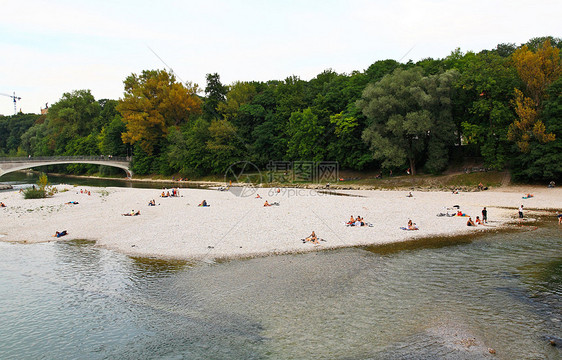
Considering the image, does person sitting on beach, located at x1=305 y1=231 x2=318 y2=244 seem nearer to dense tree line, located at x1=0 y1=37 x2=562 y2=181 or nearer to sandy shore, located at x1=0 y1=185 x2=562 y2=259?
sandy shore, located at x1=0 y1=185 x2=562 y2=259

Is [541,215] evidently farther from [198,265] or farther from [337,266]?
[198,265]

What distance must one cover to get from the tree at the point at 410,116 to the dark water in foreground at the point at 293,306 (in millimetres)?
31637

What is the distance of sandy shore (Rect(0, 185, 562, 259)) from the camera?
23.2 metres

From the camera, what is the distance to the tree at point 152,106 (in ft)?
276

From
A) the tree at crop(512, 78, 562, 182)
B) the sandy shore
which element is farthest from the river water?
the tree at crop(512, 78, 562, 182)

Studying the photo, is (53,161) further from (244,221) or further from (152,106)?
(244,221)

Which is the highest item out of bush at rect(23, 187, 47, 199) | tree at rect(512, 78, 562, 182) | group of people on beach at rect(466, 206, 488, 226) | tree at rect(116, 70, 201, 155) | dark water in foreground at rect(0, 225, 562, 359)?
tree at rect(116, 70, 201, 155)

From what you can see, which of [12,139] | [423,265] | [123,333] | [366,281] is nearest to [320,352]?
[366,281]

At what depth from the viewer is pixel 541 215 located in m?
29.8

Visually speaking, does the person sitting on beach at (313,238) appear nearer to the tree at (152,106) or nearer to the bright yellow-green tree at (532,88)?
the bright yellow-green tree at (532,88)

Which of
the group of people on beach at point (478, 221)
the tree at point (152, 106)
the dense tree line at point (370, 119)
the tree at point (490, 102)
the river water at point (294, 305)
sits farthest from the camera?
the tree at point (152, 106)

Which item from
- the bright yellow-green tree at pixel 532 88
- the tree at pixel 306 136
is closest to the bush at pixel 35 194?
the tree at pixel 306 136

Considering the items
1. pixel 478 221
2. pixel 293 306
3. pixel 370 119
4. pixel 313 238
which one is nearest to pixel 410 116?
pixel 370 119

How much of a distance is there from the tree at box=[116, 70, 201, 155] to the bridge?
24.5ft
